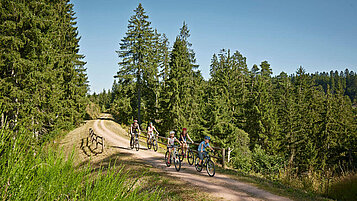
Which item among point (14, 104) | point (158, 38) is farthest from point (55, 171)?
point (158, 38)

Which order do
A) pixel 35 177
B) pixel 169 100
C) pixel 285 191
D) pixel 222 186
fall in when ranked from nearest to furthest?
pixel 35 177 → pixel 285 191 → pixel 222 186 → pixel 169 100

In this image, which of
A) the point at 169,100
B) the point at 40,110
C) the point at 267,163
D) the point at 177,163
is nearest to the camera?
the point at 177,163

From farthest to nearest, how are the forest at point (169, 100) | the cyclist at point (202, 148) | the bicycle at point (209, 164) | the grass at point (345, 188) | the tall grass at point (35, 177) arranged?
1. the forest at point (169, 100)
2. the bicycle at point (209, 164)
3. the cyclist at point (202, 148)
4. the grass at point (345, 188)
5. the tall grass at point (35, 177)

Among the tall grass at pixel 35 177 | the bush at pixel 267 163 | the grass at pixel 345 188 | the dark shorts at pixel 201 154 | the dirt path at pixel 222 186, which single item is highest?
the tall grass at pixel 35 177

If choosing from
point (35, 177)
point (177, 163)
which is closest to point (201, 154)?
point (177, 163)

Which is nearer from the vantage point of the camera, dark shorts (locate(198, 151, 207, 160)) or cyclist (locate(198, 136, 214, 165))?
cyclist (locate(198, 136, 214, 165))

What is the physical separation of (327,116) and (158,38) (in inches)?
1316

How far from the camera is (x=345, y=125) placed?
36.6 metres

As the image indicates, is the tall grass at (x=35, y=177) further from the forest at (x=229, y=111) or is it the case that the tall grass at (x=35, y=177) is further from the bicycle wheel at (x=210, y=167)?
the forest at (x=229, y=111)

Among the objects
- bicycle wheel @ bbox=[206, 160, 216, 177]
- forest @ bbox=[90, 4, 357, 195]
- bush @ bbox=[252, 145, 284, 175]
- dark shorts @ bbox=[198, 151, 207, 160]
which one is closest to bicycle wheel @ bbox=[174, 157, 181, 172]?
dark shorts @ bbox=[198, 151, 207, 160]

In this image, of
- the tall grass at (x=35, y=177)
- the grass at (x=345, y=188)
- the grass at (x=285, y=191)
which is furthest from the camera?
the grass at (x=285, y=191)

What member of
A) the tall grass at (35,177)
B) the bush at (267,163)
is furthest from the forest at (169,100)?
the tall grass at (35,177)

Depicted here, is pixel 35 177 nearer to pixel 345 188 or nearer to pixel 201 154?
pixel 201 154

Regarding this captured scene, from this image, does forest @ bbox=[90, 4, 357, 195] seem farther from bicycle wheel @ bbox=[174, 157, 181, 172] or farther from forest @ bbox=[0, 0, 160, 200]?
bicycle wheel @ bbox=[174, 157, 181, 172]
